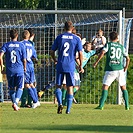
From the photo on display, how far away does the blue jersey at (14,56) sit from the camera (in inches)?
694

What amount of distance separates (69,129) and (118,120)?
7.56 ft

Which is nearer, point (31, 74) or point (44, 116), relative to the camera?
point (44, 116)

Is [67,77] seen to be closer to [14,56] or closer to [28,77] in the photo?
[14,56]

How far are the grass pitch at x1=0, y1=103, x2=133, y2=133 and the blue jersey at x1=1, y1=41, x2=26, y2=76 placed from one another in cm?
107

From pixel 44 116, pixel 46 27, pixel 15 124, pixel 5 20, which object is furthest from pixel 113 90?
pixel 15 124

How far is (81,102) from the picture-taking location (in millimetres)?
22781

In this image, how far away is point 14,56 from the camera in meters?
17.8

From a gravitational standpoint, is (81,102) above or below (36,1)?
below

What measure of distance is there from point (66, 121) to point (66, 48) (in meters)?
2.43

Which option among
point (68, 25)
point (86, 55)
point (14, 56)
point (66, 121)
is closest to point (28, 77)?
point (14, 56)

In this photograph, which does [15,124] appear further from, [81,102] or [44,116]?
[81,102]

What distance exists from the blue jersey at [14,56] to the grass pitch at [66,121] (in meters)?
1.07

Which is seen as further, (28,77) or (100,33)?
(100,33)

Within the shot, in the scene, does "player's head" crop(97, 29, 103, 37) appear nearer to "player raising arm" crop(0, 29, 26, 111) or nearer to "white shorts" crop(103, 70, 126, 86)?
"white shorts" crop(103, 70, 126, 86)
